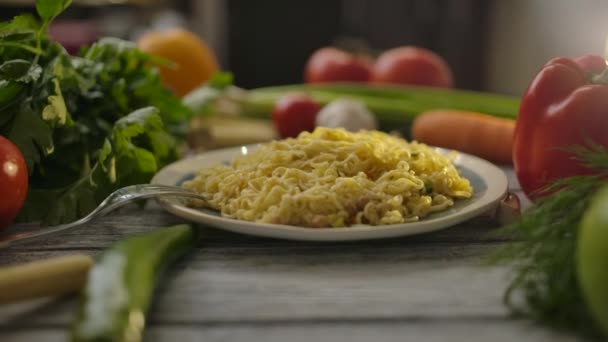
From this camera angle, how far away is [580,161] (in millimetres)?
1339

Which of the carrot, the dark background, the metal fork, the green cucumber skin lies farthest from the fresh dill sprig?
the dark background

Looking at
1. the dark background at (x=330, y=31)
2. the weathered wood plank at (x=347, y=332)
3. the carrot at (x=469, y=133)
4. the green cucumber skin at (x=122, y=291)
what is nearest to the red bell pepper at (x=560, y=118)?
the weathered wood plank at (x=347, y=332)

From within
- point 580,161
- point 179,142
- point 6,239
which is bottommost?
point 179,142

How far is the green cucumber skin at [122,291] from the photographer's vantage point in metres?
0.80

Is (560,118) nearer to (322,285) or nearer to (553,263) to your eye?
(553,263)

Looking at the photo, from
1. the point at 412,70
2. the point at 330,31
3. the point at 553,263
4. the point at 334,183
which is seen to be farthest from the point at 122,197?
the point at 330,31

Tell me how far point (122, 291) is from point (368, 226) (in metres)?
0.46

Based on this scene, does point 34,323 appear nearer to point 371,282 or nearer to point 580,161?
point 371,282

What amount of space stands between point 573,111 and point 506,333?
0.60 metres

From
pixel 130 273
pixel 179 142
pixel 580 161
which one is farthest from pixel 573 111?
pixel 179 142

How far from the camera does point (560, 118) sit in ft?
4.45

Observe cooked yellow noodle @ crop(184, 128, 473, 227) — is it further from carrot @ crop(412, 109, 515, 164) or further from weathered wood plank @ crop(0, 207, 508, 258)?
carrot @ crop(412, 109, 515, 164)

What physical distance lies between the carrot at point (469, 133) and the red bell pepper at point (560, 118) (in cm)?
63

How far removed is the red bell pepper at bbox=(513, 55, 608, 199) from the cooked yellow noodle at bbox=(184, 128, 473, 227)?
0.15 m
